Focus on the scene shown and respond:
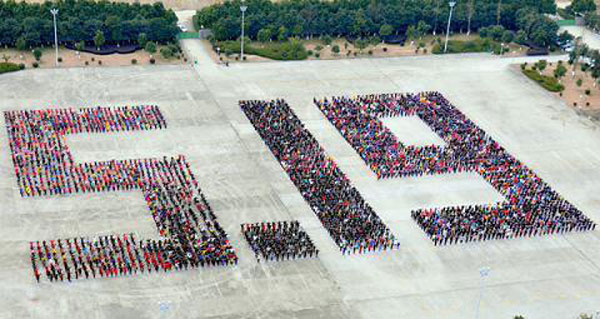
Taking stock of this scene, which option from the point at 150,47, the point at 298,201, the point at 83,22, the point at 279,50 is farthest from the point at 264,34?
the point at 298,201

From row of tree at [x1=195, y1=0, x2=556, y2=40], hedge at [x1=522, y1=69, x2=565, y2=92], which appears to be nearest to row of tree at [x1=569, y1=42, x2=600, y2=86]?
hedge at [x1=522, y1=69, x2=565, y2=92]

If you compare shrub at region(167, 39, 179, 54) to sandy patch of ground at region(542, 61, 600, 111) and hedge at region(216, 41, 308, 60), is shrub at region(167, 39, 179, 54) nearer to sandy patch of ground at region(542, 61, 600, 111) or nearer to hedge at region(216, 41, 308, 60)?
hedge at region(216, 41, 308, 60)

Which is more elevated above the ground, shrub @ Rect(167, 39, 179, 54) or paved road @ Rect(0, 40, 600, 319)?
shrub @ Rect(167, 39, 179, 54)

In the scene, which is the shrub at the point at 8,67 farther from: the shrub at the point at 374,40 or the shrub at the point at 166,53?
the shrub at the point at 374,40

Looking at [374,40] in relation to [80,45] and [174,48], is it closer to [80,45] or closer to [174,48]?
[174,48]

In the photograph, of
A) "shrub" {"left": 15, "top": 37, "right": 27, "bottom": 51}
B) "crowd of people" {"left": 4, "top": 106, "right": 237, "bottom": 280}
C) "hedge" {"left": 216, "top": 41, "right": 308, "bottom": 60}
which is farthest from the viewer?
"hedge" {"left": 216, "top": 41, "right": 308, "bottom": 60}

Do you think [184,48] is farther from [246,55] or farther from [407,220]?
[407,220]
